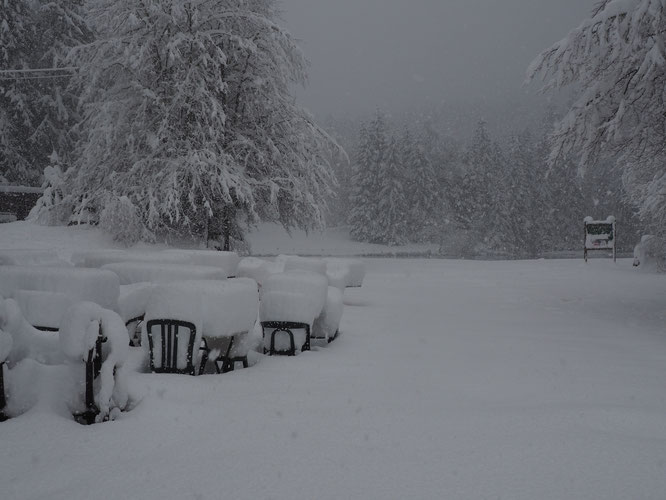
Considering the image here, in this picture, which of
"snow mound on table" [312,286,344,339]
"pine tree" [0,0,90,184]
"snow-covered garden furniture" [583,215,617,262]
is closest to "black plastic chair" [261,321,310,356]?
"snow mound on table" [312,286,344,339]

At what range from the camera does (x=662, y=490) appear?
3162mm

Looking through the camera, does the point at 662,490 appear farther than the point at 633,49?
No

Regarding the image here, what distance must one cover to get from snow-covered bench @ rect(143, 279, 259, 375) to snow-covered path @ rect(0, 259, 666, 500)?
0.28m

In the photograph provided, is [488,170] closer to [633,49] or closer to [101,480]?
[633,49]

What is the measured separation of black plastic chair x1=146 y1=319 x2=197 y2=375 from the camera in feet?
17.2

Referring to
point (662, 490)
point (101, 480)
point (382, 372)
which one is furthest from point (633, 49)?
point (101, 480)

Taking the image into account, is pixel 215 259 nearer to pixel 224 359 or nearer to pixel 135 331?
pixel 135 331

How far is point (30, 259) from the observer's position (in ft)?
30.4

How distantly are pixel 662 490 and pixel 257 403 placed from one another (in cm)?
306

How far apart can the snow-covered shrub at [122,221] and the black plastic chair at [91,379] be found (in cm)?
1169

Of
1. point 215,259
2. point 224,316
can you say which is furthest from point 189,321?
point 215,259

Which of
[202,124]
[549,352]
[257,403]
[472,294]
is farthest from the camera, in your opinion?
Answer: [202,124]

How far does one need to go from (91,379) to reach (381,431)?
227cm

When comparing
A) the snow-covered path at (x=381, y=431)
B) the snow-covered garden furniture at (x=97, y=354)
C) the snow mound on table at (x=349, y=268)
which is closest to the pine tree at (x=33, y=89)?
the snow mound on table at (x=349, y=268)
